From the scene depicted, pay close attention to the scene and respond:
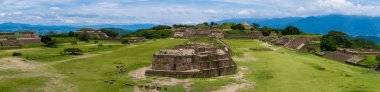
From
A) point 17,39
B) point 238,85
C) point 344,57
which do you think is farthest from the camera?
point 17,39

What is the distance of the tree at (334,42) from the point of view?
93.2 meters

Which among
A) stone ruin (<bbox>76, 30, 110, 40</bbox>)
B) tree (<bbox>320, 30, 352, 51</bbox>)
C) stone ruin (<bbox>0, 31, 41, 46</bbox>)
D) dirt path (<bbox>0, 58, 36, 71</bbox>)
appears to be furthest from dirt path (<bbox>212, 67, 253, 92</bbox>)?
stone ruin (<bbox>76, 30, 110, 40</bbox>)

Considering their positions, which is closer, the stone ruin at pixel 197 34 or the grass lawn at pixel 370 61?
the grass lawn at pixel 370 61

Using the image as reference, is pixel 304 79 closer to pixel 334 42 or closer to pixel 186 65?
pixel 186 65

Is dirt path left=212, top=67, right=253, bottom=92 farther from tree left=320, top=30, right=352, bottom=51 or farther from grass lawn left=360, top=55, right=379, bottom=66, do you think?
tree left=320, top=30, right=352, bottom=51

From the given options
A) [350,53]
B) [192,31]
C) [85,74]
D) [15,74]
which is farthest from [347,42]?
[15,74]

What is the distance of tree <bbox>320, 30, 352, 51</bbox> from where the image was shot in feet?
306

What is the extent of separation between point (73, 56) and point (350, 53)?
49.1 metres

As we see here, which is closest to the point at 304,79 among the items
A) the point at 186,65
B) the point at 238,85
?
the point at 238,85

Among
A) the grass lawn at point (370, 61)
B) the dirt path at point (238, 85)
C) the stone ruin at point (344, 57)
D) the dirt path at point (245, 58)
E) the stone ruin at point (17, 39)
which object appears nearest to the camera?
the dirt path at point (238, 85)

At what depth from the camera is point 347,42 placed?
334ft

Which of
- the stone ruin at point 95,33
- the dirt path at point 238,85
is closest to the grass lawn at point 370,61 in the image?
the dirt path at point 238,85

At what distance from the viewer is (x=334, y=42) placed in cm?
9906

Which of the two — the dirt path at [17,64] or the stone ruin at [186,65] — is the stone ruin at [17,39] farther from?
the stone ruin at [186,65]
